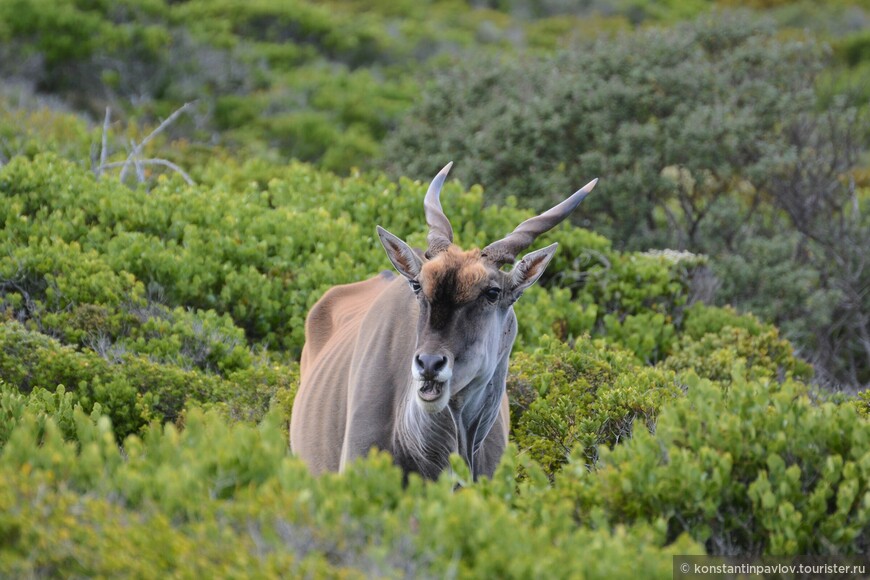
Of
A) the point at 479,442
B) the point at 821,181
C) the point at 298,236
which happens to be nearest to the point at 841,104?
the point at 821,181

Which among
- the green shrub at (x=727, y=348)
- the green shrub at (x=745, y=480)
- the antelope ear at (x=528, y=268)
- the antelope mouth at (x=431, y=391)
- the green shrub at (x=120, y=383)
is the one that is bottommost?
the green shrub at (x=727, y=348)

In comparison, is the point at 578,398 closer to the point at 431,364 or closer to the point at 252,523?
the point at 431,364

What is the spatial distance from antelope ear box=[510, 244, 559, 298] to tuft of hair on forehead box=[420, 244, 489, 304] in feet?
1.11

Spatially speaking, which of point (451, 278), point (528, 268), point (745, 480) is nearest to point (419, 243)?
point (528, 268)

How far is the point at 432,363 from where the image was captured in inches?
225

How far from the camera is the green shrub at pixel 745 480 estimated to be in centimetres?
517

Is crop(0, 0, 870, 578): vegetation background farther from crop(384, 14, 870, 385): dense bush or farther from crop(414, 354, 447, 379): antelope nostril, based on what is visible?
crop(414, 354, 447, 379): antelope nostril

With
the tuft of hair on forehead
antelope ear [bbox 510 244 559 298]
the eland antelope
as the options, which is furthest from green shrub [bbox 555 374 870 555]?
antelope ear [bbox 510 244 559 298]

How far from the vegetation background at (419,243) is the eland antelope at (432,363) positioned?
0.45 metres

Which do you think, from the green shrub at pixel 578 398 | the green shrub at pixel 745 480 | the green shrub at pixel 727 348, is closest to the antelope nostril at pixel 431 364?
the green shrub at pixel 745 480

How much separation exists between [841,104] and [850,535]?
42.7 ft

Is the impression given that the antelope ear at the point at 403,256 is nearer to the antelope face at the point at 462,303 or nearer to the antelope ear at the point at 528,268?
the antelope face at the point at 462,303

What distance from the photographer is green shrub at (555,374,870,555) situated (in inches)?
203

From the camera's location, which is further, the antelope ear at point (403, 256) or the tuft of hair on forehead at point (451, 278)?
the antelope ear at point (403, 256)
